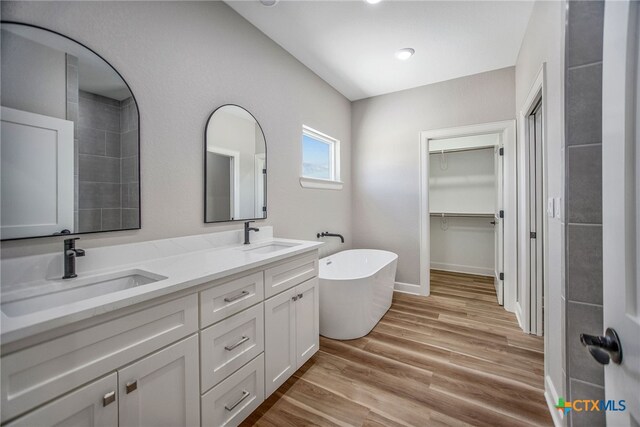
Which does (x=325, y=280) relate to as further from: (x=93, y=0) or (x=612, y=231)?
(x=93, y=0)

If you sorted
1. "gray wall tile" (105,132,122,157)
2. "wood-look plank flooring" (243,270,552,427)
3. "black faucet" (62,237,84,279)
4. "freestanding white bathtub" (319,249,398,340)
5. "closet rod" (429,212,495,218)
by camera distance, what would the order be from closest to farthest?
"black faucet" (62,237,84,279) < "gray wall tile" (105,132,122,157) < "wood-look plank flooring" (243,270,552,427) < "freestanding white bathtub" (319,249,398,340) < "closet rod" (429,212,495,218)

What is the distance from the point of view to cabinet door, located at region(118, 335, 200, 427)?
934 mm

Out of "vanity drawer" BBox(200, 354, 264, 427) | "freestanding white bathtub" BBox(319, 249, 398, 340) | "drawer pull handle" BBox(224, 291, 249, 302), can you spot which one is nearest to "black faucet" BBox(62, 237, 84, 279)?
"drawer pull handle" BBox(224, 291, 249, 302)

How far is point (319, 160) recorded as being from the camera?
3350mm

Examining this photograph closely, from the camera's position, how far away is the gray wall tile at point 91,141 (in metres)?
1.25

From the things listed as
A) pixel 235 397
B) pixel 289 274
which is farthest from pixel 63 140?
pixel 235 397

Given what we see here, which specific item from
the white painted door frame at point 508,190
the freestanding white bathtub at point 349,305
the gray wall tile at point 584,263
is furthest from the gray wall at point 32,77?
the white painted door frame at point 508,190

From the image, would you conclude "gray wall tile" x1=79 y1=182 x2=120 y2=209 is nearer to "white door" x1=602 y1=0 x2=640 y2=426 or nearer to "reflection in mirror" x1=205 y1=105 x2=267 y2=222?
"reflection in mirror" x1=205 y1=105 x2=267 y2=222

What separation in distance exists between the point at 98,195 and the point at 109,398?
0.94 m

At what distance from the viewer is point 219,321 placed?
Result: 1.26 metres

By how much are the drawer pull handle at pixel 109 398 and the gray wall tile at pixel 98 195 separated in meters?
0.87

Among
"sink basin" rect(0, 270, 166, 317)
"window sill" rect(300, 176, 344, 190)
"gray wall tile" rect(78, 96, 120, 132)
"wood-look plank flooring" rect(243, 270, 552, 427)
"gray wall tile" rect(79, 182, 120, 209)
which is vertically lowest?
"wood-look plank flooring" rect(243, 270, 552, 427)

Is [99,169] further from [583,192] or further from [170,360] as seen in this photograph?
[583,192]

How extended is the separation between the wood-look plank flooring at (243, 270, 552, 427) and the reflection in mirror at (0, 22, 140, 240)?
1.43 meters
